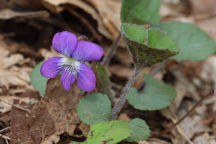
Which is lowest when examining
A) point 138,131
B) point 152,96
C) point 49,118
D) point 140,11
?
point 49,118

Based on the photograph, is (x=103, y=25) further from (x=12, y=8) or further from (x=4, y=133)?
(x=4, y=133)

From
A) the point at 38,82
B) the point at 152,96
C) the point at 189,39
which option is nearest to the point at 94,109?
the point at 38,82

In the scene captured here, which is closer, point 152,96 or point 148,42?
point 148,42

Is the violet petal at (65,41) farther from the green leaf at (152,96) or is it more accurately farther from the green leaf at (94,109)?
the green leaf at (152,96)

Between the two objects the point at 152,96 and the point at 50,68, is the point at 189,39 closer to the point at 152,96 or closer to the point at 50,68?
the point at 152,96

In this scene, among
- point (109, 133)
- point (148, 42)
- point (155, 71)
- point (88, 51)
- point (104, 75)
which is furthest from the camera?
point (155, 71)

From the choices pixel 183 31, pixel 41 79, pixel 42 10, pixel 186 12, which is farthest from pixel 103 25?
pixel 186 12

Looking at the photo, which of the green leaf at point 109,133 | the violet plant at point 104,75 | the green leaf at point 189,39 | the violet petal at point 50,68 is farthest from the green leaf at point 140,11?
the green leaf at point 109,133

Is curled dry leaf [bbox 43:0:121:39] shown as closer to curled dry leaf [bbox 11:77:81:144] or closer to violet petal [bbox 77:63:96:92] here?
curled dry leaf [bbox 11:77:81:144]
